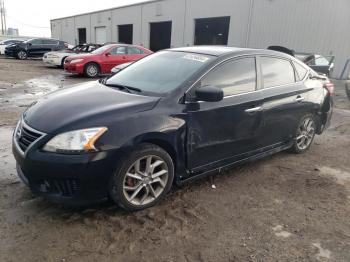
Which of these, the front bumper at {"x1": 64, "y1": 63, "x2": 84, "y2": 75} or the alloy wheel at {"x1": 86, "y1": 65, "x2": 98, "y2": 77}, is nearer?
the front bumper at {"x1": 64, "y1": 63, "x2": 84, "y2": 75}

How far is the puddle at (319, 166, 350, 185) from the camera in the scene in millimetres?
4236

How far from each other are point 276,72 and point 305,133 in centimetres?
129

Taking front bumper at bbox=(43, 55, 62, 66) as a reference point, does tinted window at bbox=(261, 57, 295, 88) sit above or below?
above

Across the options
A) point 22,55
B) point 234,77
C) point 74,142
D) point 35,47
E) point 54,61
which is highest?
point 234,77

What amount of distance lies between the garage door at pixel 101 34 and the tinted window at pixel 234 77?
1355 inches

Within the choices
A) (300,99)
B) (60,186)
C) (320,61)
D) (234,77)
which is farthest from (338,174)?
(320,61)

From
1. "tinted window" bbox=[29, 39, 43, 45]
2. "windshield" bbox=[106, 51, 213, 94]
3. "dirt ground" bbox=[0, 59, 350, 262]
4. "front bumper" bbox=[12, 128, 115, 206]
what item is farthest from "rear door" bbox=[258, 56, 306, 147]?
"tinted window" bbox=[29, 39, 43, 45]

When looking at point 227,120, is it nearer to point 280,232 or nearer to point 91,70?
point 280,232

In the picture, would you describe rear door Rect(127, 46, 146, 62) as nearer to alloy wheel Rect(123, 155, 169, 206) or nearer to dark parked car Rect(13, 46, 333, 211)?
dark parked car Rect(13, 46, 333, 211)

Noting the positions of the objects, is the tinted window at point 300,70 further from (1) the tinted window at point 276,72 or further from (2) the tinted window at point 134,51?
(2) the tinted window at point 134,51

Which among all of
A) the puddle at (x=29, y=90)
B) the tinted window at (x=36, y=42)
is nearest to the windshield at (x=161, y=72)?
the puddle at (x=29, y=90)

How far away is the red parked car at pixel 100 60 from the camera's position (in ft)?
42.6

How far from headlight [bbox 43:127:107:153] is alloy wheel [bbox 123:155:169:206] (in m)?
0.46

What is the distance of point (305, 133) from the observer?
5.06 metres
